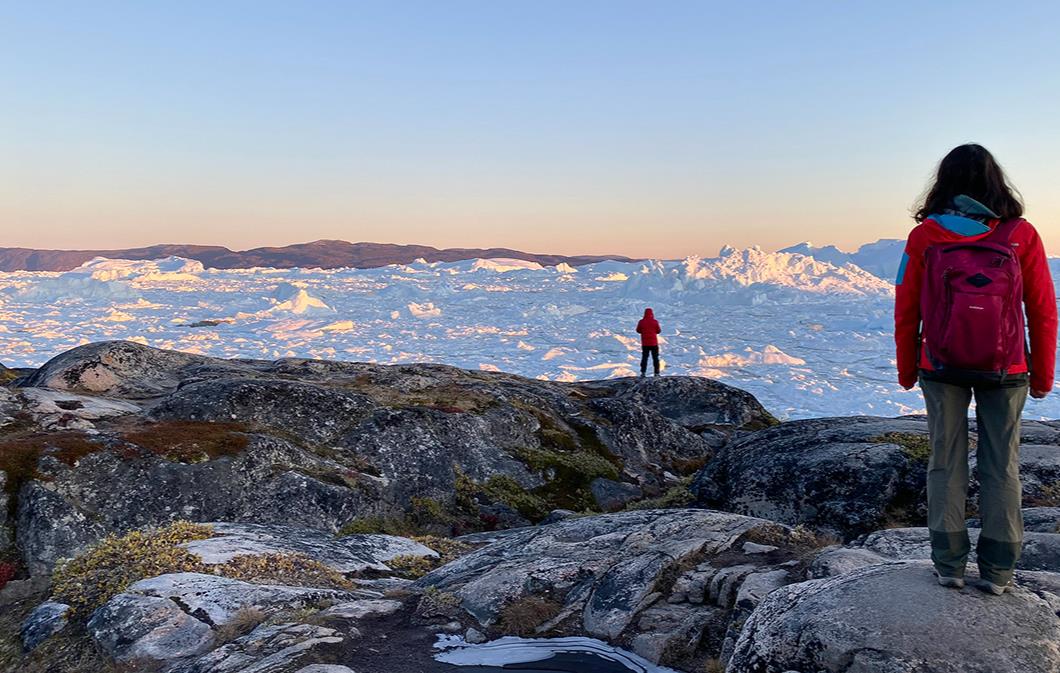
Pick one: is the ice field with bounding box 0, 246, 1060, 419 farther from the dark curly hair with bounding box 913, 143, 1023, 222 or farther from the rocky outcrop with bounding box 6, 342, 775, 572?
the dark curly hair with bounding box 913, 143, 1023, 222

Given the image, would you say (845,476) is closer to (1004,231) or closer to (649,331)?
(1004,231)

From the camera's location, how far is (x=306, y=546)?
13078 millimetres

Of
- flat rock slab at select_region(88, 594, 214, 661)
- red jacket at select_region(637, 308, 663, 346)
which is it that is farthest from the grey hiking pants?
red jacket at select_region(637, 308, 663, 346)

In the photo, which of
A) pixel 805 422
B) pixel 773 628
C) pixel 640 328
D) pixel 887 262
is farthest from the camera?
pixel 887 262

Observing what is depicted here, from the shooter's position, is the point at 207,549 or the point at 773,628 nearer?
the point at 773,628

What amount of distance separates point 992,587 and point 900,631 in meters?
1.22

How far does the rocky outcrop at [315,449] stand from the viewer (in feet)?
59.0

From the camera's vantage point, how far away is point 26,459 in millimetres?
17641

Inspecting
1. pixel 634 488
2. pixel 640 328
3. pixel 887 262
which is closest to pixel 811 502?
pixel 634 488

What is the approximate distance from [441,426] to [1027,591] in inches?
797

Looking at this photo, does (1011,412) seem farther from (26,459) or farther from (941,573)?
(26,459)

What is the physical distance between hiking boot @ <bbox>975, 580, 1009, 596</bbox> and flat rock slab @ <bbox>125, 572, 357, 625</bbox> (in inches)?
308

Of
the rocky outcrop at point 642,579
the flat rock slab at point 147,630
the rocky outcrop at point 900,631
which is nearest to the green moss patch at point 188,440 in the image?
the flat rock slab at point 147,630

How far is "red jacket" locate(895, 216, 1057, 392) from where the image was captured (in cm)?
614
